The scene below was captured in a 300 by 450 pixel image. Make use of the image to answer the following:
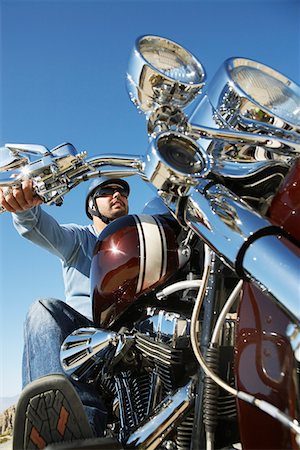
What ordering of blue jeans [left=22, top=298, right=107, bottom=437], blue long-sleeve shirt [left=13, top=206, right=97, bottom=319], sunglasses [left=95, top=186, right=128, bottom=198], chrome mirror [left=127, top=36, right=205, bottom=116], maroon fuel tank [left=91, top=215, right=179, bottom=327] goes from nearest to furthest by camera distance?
chrome mirror [left=127, top=36, right=205, bottom=116] < maroon fuel tank [left=91, top=215, right=179, bottom=327] < blue jeans [left=22, top=298, right=107, bottom=437] < sunglasses [left=95, top=186, right=128, bottom=198] < blue long-sleeve shirt [left=13, top=206, right=97, bottom=319]

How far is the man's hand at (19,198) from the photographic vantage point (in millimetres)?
849

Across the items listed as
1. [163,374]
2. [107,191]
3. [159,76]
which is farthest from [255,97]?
[107,191]

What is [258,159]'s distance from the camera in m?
0.81

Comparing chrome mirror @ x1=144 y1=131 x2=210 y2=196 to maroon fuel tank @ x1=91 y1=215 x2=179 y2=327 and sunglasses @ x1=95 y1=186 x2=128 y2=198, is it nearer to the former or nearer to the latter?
maroon fuel tank @ x1=91 y1=215 x2=179 y2=327

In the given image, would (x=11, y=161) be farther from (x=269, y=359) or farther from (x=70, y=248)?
(x=70, y=248)

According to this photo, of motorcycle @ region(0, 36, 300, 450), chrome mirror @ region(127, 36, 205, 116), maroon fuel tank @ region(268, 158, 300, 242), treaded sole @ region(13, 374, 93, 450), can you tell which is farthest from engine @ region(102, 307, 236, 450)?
chrome mirror @ region(127, 36, 205, 116)

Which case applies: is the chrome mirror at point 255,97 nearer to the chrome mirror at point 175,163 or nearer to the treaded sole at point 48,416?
the chrome mirror at point 175,163

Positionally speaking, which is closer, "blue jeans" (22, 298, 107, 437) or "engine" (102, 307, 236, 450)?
"engine" (102, 307, 236, 450)

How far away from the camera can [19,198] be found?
86cm

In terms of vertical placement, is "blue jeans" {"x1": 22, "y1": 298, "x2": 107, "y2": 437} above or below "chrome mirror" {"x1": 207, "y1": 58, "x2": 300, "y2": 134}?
below

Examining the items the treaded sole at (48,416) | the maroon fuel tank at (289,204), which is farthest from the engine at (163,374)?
the maroon fuel tank at (289,204)

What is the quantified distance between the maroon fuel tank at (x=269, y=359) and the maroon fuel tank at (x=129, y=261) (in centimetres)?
24

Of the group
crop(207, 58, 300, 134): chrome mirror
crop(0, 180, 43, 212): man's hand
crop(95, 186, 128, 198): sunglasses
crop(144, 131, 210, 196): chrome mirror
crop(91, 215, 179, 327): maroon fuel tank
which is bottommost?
crop(91, 215, 179, 327): maroon fuel tank

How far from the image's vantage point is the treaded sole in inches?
31.1
